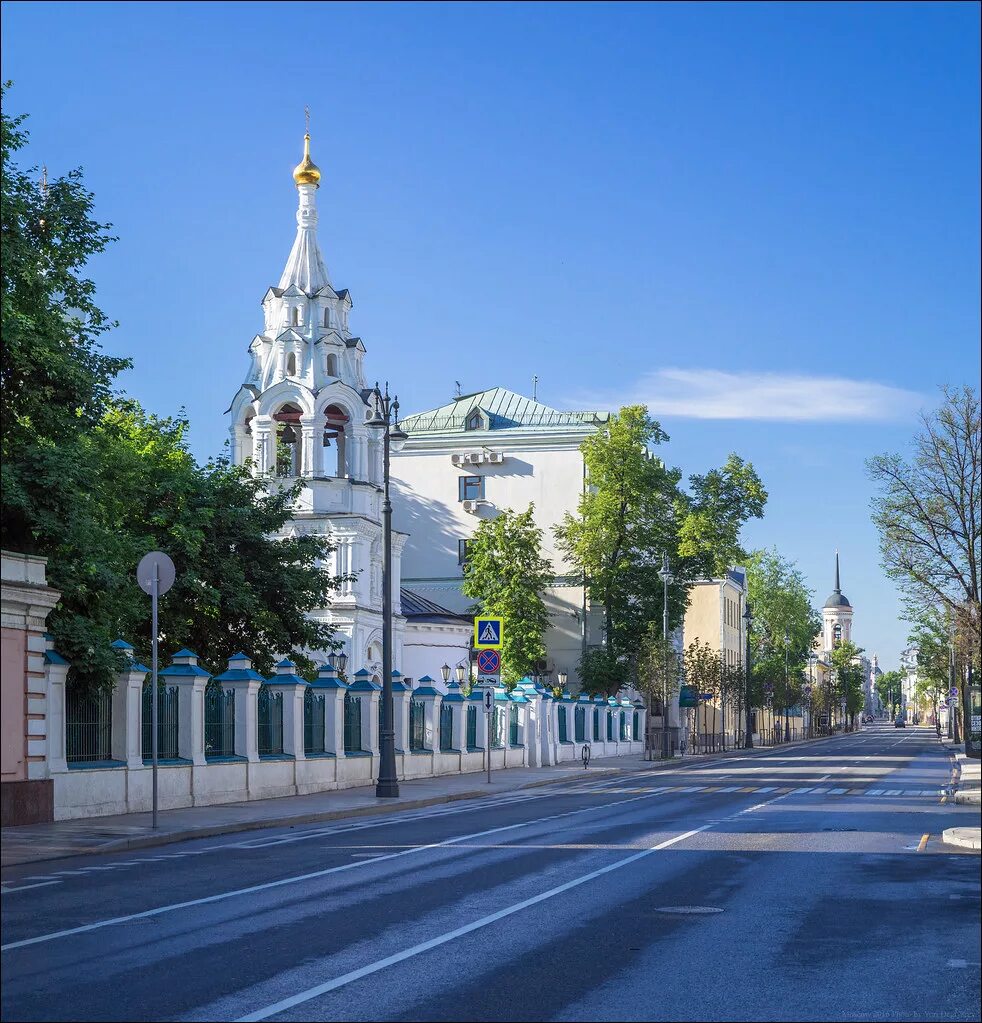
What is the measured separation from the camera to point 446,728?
4150 cm

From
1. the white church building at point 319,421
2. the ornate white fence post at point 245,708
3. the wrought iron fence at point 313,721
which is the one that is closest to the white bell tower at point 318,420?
the white church building at point 319,421

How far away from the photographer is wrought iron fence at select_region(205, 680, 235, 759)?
27.7 m

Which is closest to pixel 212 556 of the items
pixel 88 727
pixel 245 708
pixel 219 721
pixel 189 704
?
pixel 245 708

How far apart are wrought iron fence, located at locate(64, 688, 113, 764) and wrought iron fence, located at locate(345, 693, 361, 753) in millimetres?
10443

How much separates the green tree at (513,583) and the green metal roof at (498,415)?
10.9 m

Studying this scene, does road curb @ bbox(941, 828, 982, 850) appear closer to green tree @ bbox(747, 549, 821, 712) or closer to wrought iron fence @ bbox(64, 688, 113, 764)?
wrought iron fence @ bbox(64, 688, 113, 764)

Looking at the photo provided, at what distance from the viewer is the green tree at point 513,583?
2884 inches

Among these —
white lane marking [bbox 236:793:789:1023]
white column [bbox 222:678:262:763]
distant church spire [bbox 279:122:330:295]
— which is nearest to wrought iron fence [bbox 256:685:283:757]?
white column [bbox 222:678:262:763]

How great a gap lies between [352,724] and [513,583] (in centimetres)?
3967

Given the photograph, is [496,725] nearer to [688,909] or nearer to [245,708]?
[245,708]

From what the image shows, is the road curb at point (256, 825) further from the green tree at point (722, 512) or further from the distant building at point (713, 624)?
the distant building at point (713, 624)

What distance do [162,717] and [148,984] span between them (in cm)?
1750

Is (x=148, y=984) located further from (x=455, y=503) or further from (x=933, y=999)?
(x=455, y=503)

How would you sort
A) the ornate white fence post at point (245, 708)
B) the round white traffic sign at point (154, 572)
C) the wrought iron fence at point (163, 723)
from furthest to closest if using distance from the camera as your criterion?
1. the ornate white fence post at point (245, 708)
2. the wrought iron fence at point (163, 723)
3. the round white traffic sign at point (154, 572)
